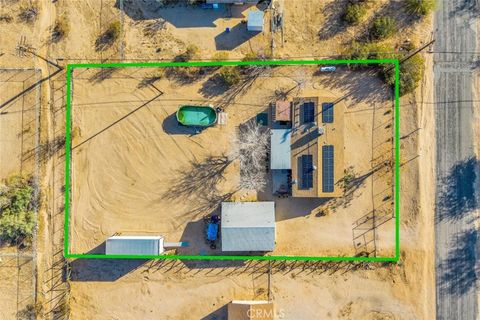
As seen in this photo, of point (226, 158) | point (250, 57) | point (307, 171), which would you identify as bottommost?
point (307, 171)

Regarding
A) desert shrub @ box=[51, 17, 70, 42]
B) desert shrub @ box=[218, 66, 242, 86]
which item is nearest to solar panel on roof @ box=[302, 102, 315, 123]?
desert shrub @ box=[218, 66, 242, 86]

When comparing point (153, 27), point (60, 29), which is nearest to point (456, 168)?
point (153, 27)

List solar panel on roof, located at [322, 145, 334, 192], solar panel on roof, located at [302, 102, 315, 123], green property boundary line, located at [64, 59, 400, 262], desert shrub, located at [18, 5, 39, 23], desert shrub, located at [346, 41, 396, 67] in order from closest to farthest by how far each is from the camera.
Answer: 1. solar panel on roof, located at [322, 145, 334, 192]
2. solar panel on roof, located at [302, 102, 315, 123]
3. desert shrub, located at [346, 41, 396, 67]
4. green property boundary line, located at [64, 59, 400, 262]
5. desert shrub, located at [18, 5, 39, 23]

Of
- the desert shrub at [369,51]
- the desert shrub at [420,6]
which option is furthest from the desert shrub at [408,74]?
the desert shrub at [420,6]

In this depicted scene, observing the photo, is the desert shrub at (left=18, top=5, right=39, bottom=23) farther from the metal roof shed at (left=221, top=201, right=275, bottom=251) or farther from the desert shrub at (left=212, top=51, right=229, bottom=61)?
the metal roof shed at (left=221, top=201, right=275, bottom=251)

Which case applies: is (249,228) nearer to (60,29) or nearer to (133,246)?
(133,246)

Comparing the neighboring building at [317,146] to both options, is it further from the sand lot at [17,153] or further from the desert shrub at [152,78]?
the sand lot at [17,153]
